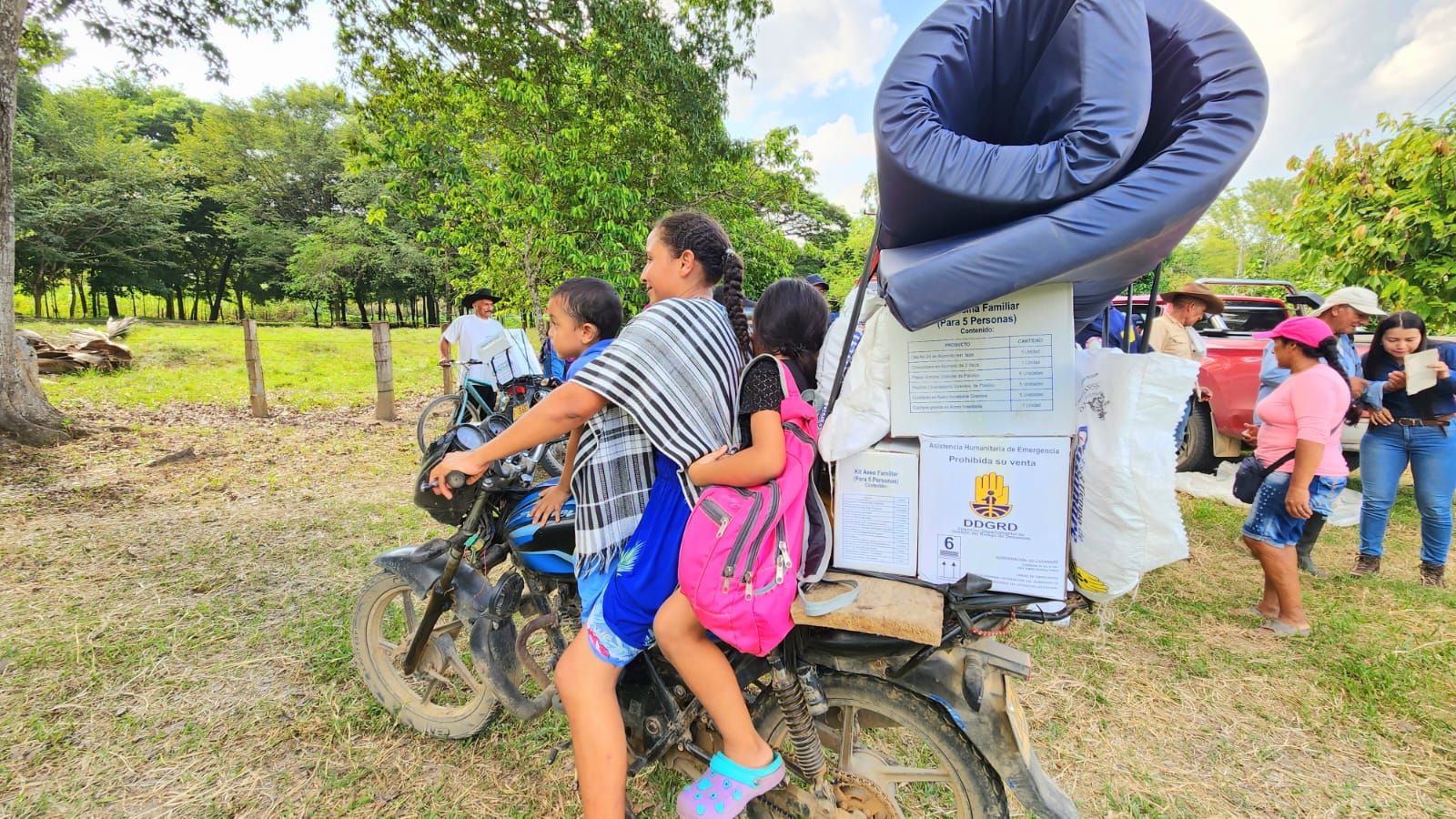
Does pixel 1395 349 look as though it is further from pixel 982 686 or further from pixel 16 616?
pixel 16 616

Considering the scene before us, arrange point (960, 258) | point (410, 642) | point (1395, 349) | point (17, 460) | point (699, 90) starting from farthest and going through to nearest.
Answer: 1. point (699, 90)
2. point (17, 460)
3. point (1395, 349)
4. point (410, 642)
5. point (960, 258)

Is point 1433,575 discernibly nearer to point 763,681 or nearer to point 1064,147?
point 763,681

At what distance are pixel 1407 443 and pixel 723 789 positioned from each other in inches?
189

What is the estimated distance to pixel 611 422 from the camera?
1.70 meters

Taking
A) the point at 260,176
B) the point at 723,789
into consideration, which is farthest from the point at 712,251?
the point at 260,176

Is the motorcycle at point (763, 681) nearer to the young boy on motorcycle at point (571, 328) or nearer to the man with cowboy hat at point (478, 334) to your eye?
the young boy on motorcycle at point (571, 328)

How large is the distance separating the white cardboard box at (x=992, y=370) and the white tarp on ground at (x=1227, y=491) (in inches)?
183

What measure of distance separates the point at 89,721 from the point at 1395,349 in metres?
7.14

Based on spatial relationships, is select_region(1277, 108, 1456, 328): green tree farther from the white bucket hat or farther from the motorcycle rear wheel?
the motorcycle rear wheel

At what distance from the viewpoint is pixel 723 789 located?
5.19 ft

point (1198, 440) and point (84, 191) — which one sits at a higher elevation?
point (84, 191)

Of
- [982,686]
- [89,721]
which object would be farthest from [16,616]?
[982,686]

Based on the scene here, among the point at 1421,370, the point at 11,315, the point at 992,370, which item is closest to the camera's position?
the point at 992,370

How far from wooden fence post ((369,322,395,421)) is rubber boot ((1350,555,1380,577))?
10.1 m
